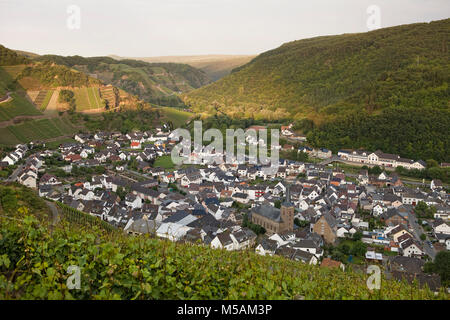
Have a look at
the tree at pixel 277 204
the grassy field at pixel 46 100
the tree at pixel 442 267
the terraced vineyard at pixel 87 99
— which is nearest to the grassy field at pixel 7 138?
the grassy field at pixel 46 100

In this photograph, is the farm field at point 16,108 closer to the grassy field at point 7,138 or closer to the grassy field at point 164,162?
the grassy field at point 7,138

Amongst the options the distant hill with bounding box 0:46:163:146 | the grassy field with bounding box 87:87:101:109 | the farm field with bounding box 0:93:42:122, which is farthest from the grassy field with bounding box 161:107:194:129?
the farm field with bounding box 0:93:42:122

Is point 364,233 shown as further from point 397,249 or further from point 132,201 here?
point 132,201

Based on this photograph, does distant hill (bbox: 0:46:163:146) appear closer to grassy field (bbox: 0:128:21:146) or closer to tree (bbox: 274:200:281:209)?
grassy field (bbox: 0:128:21:146)

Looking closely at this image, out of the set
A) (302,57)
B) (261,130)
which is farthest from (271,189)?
(302,57)

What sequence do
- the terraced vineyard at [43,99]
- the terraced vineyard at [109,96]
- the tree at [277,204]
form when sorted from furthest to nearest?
the terraced vineyard at [109,96]
the terraced vineyard at [43,99]
the tree at [277,204]
